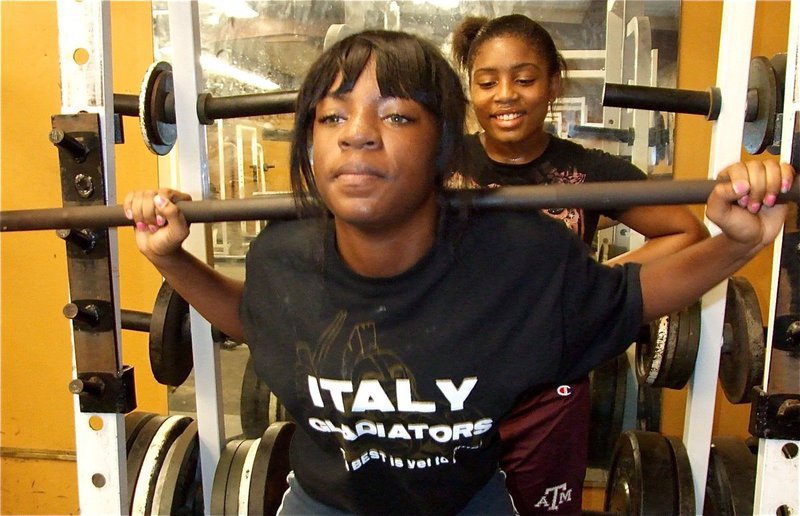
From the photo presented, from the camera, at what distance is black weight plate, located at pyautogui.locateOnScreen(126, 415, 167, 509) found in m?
1.14

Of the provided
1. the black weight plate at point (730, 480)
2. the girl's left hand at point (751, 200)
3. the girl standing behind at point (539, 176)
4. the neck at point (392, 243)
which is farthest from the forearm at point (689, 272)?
the black weight plate at point (730, 480)

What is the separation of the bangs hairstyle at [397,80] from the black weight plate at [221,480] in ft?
2.16

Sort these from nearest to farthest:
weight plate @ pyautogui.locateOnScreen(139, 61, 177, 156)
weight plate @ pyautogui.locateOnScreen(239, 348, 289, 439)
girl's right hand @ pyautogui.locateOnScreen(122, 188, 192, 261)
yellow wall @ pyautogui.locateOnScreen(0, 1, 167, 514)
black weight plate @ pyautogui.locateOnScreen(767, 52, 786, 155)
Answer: girl's right hand @ pyautogui.locateOnScreen(122, 188, 192, 261) → black weight plate @ pyautogui.locateOnScreen(767, 52, 786, 155) → weight plate @ pyautogui.locateOnScreen(139, 61, 177, 156) → weight plate @ pyautogui.locateOnScreen(239, 348, 289, 439) → yellow wall @ pyautogui.locateOnScreen(0, 1, 167, 514)

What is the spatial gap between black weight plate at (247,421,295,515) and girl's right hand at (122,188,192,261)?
20.7 inches

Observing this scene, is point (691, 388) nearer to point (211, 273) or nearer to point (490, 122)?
point (490, 122)

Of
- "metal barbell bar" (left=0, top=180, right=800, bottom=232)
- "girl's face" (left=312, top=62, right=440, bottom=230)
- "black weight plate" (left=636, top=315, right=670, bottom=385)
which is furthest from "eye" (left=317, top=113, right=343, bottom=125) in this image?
"black weight plate" (left=636, top=315, right=670, bottom=385)

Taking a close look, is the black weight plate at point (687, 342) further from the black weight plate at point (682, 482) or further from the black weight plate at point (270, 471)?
the black weight plate at point (270, 471)

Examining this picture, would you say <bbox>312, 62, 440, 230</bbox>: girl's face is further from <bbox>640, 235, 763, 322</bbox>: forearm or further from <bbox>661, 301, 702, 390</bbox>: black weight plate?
<bbox>661, 301, 702, 390</bbox>: black weight plate

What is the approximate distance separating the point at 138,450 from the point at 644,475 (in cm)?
104

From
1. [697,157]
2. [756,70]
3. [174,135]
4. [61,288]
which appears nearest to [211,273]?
[174,135]

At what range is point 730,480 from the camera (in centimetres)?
108

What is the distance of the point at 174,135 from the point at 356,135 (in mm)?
645

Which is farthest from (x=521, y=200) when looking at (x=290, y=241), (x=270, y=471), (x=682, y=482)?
(x=270, y=471)

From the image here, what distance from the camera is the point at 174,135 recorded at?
1.15m
